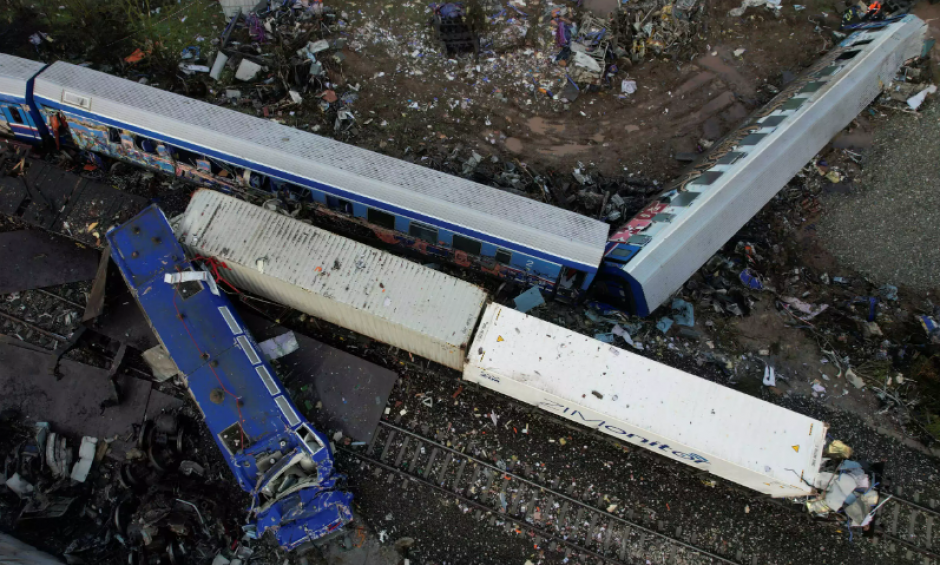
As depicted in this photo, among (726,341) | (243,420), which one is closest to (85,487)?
(243,420)

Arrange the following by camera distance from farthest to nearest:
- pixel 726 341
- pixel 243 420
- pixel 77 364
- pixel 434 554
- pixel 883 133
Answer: pixel 883 133 → pixel 726 341 → pixel 77 364 → pixel 434 554 → pixel 243 420

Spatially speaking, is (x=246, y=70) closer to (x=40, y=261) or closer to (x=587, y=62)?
(x=40, y=261)

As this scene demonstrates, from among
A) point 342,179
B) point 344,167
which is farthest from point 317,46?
point 342,179

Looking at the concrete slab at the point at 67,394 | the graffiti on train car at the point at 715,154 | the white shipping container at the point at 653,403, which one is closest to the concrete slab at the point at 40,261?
the concrete slab at the point at 67,394

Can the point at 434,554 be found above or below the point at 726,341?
below

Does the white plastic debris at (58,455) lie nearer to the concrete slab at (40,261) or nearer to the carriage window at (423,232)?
the concrete slab at (40,261)

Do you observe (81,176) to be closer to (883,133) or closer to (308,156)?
(308,156)
